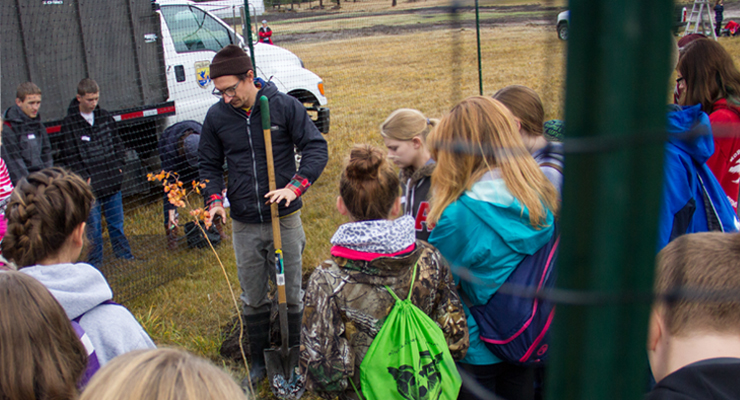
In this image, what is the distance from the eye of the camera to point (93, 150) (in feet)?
15.9

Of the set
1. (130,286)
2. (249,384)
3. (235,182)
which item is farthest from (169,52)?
(249,384)

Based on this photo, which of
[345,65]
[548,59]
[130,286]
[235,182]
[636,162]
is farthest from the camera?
[345,65]

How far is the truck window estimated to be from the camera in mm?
6566

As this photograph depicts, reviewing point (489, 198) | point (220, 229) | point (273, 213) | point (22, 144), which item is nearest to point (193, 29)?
point (220, 229)

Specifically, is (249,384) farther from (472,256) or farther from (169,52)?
(169,52)

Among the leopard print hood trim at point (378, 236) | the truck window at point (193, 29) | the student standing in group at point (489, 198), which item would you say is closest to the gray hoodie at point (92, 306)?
the leopard print hood trim at point (378, 236)

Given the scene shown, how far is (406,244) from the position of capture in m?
1.91

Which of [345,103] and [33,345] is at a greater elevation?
[345,103]

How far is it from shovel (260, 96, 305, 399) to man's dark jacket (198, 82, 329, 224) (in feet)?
0.36

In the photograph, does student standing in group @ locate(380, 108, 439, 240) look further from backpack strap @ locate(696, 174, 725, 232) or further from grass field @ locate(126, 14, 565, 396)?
backpack strap @ locate(696, 174, 725, 232)

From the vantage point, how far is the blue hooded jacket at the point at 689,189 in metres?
2.10

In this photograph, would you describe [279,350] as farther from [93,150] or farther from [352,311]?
[93,150]

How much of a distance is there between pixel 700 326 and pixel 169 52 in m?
6.51

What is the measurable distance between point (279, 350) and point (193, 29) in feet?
15.8
